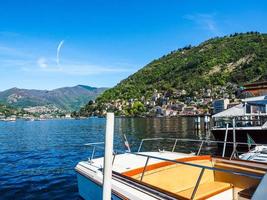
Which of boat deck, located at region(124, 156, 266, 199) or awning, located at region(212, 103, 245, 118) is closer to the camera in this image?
boat deck, located at region(124, 156, 266, 199)

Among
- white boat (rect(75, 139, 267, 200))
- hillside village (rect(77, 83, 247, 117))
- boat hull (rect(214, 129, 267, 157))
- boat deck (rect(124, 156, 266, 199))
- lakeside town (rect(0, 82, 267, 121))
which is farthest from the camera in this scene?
hillside village (rect(77, 83, 247, 117))

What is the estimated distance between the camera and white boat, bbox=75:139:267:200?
21.0ft

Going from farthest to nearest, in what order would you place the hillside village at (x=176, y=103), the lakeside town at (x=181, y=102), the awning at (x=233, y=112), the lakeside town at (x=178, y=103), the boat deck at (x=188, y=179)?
the hillside village at (x=176, y=103), the lakeside town at (x=178, y=103), the lakeside town at (x=181, y=102), the awning at (x=233, y=112), the boat deck at (x=188, y=179)

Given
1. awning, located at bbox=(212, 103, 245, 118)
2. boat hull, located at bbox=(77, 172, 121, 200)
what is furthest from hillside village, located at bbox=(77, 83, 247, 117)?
boat hull, located at bbox=(77, 172, 121, 200)

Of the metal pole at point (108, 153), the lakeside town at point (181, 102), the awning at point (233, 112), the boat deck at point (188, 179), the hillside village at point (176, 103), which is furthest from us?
the hillside village at point (176, 103)

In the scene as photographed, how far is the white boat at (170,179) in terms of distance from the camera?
6406 mm

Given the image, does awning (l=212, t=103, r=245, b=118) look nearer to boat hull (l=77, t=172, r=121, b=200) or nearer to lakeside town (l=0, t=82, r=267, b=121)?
boat hull (l=77, t=172, r=121, b=200)

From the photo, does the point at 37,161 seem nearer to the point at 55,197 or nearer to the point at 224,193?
the point at 55,197

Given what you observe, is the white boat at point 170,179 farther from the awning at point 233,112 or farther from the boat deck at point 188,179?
the awning at point 233,112

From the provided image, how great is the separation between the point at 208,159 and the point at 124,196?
4.34 m

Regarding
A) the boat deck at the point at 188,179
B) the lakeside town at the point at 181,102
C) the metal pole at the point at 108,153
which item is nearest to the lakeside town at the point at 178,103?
the lakeside town at the point at 181,102

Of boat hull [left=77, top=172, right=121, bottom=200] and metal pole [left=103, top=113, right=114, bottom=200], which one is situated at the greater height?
metal pole [left=103, top=113, right=114, bottom=200]

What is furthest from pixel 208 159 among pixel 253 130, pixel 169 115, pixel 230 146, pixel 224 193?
pixel 169 115

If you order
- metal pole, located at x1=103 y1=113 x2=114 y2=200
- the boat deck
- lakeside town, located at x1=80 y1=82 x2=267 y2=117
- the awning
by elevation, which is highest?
lakeside town, located at x1=80 y1=82 x2=267 y2=117
